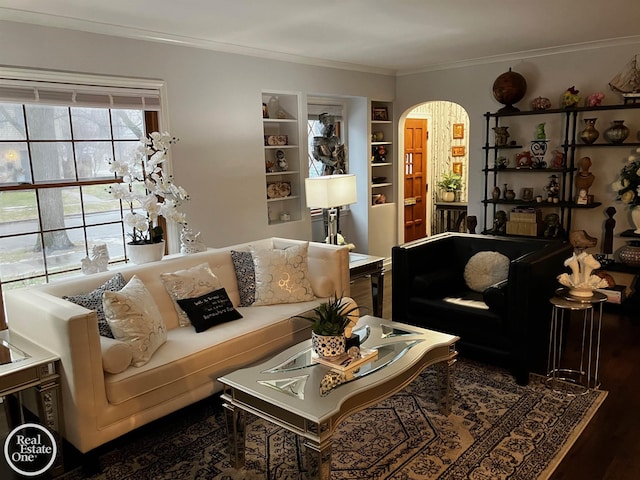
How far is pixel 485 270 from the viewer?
13.5 feet

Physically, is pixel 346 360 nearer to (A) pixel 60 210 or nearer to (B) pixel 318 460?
(B) pixel 318 460

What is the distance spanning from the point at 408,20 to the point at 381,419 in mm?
2823

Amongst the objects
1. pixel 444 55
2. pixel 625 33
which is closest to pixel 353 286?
pixel 444 55

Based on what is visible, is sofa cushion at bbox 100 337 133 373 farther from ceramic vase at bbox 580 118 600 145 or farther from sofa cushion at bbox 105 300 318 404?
ceramic vase at bbox 580 118 600 145

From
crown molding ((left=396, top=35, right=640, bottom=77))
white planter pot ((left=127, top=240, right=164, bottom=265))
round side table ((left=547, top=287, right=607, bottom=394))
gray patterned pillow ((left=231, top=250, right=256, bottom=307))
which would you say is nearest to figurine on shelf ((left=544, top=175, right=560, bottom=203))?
crown molding ((left=396, top=35, right=640, bottom=77))

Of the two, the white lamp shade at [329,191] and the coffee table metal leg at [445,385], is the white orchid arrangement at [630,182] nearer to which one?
the white lamp shade at [329,191]

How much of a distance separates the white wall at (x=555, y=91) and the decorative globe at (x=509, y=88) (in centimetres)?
14

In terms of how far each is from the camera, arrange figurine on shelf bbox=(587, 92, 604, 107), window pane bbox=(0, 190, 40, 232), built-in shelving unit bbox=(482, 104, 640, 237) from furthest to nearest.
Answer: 1. built-in shelving unit bbox=(482, 104, 640, 237)
2. figurine on shelf bbox=(587, 92, 604, 107)
3. window pane bbox=(0, 190, 40, 232)

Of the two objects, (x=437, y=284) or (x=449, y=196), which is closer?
A: (x=437, y=284)

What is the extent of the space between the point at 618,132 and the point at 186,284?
419cm

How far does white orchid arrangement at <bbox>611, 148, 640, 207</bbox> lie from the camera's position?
4.94m

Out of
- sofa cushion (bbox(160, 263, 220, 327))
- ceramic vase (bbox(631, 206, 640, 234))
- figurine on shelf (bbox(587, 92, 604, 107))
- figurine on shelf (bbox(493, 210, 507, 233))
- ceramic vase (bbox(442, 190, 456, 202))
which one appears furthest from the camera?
ceramic vase (bbox(442, 190, 456, 202))

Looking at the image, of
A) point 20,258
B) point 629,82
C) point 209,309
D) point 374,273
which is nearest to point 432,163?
point 629,82

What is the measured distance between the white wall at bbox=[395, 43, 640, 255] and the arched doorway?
1396 millimetres
